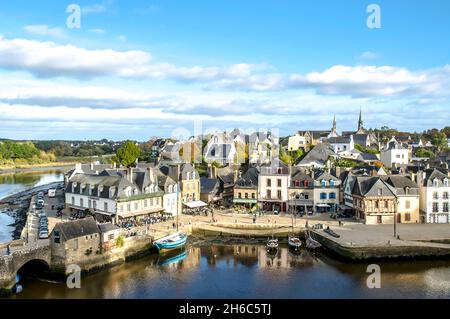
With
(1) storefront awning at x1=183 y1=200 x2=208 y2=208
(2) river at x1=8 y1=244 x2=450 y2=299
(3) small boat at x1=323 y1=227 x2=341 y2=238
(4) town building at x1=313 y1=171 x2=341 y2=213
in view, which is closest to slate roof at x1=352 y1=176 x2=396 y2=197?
(4) town building at x1=313 y1=171 x2=341 y2=213

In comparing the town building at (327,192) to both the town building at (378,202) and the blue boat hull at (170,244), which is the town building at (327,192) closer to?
the town building at (378,202)

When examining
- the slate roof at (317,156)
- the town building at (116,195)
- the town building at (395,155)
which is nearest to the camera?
the town building at (116,195)

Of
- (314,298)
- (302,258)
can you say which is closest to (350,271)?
(302,258)

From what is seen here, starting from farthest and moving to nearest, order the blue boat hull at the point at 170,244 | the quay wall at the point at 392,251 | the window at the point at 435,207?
the window at the point at 435,207 → the blue boat hull at the point at 170,244 → the quay wall at the point at 392,251

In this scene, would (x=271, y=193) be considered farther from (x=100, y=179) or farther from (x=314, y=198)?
(x=100, y=179)

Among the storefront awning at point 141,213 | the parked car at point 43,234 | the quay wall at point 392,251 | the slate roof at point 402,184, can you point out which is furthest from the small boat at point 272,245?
the parked car at point 43,234

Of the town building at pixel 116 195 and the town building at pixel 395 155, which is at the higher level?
the town building at pixel 395 155
